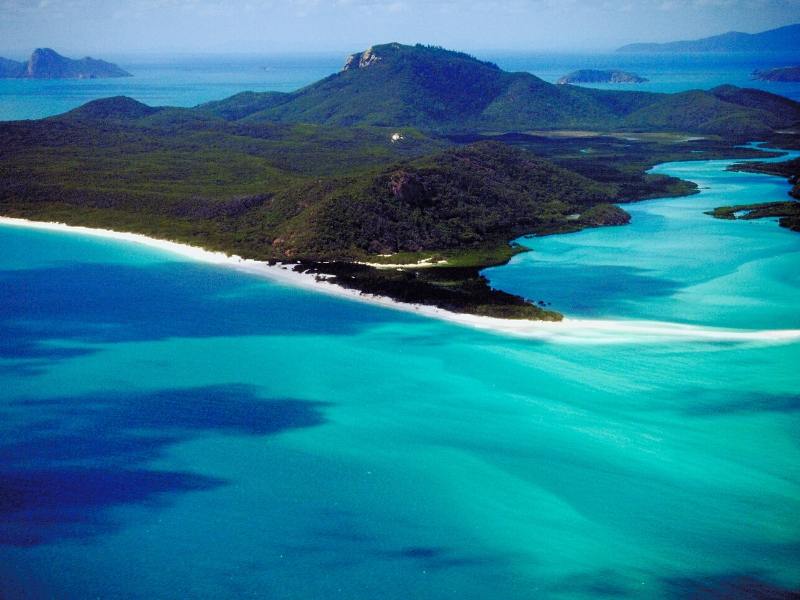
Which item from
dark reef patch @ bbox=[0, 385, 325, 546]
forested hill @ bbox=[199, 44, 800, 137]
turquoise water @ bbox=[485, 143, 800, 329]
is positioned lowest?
dark reef patch @ bbox=[0, 385, 325, 546]

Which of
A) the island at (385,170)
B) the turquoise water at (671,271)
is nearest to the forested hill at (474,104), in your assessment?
the island at (385,170)

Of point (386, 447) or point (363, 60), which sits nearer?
point (386, 447)

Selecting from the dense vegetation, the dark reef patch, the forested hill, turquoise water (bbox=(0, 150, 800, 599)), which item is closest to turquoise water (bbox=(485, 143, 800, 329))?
turquoise water (bbox=(0, 150, 800, 599))

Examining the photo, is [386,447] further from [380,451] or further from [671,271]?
[671,271]

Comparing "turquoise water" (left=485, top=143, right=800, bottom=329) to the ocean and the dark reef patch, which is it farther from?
the dark reef patch

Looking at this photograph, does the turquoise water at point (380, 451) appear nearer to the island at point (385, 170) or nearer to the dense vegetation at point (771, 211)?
the island at point (385, 170)

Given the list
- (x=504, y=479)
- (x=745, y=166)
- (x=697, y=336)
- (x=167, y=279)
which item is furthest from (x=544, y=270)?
(x=745, y=166)

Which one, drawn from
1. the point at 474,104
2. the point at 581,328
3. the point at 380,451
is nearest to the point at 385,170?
the point at 581,328

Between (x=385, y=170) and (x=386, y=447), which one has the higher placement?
(x=385, y=170)
